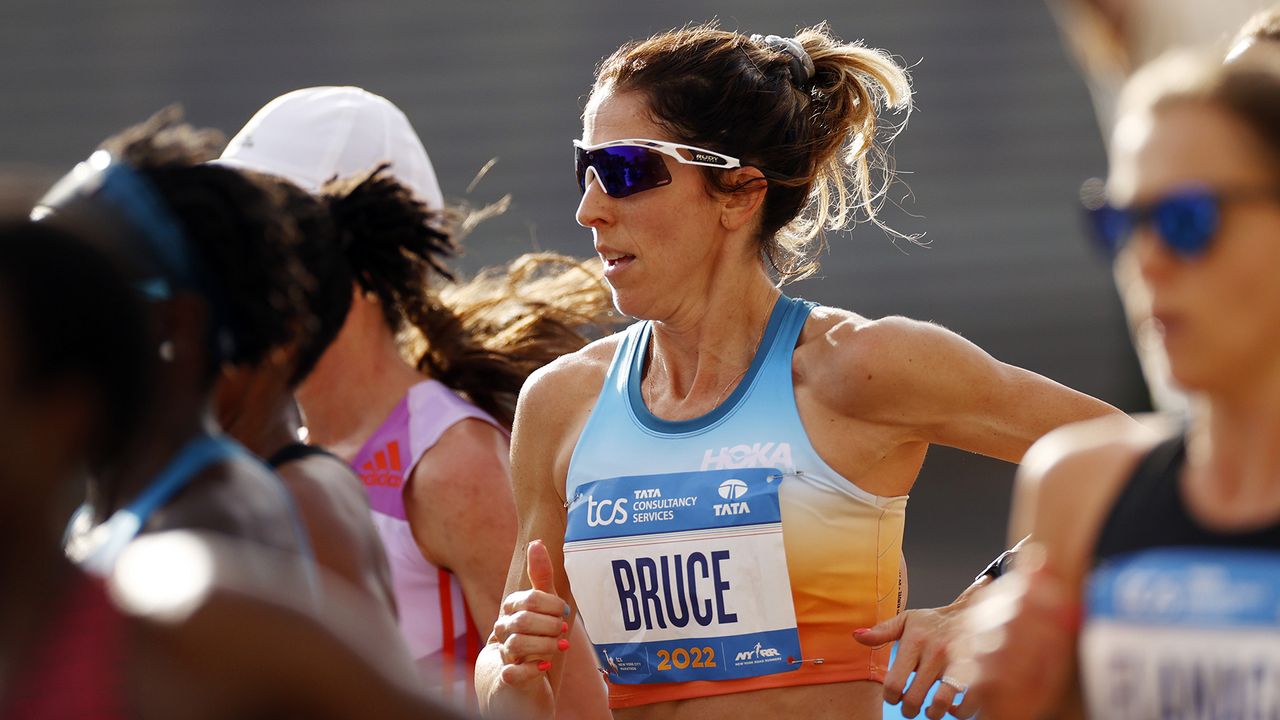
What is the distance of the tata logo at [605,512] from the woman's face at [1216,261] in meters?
1.57

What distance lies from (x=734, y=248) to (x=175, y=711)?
7.06 ft

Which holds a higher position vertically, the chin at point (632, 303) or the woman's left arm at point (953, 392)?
the chin at point (632, 303)

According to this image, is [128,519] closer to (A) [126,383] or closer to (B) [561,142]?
(A) [126,383]

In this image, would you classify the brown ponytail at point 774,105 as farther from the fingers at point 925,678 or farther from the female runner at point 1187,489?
the female runner at point 1187,489

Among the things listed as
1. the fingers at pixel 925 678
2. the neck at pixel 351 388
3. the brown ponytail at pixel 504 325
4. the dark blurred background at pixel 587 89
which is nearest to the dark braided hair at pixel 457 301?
the brown ponytail at pixel 504 325

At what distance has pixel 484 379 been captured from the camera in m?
4.07

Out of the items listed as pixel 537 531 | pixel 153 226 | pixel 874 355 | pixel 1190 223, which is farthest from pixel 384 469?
pixel 1190 223

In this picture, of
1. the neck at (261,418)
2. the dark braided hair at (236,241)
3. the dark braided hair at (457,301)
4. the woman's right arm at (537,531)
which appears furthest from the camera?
the dark braided hair at (457,301)

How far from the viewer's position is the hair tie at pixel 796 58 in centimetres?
363

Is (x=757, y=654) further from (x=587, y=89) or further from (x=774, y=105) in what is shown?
(x=587, y=89)

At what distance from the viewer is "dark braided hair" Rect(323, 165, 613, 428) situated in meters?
3.40

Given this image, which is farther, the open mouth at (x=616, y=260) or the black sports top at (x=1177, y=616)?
the open mouth at (x=616, y=260)

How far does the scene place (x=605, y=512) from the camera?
327 cm

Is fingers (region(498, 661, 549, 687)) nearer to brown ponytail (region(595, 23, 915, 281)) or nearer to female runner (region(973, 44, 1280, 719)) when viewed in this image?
brown ponytail (region(595, 23, 915, 281))
